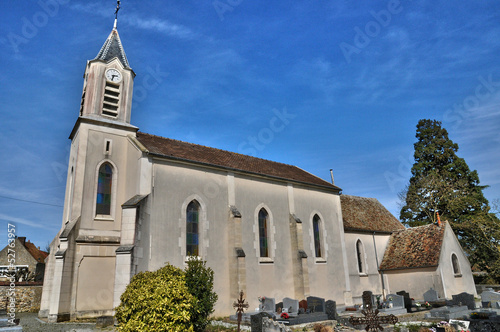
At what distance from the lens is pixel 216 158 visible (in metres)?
20.1

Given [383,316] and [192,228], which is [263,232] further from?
[383,316]

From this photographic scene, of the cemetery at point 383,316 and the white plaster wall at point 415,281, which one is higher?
the white plaster wall at point 415,281

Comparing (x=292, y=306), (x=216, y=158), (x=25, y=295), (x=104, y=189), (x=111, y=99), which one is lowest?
(x=292, y=306)

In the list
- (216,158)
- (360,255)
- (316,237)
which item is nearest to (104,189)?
(216,158)

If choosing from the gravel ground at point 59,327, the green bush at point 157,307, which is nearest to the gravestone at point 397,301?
the green bush at point 157,307

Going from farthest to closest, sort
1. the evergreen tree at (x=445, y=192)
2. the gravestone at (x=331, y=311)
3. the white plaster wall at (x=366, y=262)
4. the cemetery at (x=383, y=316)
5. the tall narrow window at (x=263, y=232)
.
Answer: the evergreen tree at (x=445, y=192)
the white plaster wall at (x=366, y=262)
the tall narrow window at (x=263, y=232)
the gravestone at (x=331, y=311)
the cemetery at (x=383, y=316)

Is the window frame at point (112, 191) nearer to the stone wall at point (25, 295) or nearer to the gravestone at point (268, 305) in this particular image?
the stone wall at point (25, 295)

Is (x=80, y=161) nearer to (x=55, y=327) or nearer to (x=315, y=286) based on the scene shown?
(x=55, y=327)

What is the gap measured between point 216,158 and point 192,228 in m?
4.85

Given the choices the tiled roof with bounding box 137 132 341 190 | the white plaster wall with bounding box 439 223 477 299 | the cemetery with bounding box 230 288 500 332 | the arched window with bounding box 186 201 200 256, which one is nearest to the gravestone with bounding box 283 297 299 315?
the cemetery with bounding box 230 288 500 332

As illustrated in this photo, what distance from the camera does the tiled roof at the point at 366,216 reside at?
1025 inches

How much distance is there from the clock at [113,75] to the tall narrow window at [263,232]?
11276 millimetres

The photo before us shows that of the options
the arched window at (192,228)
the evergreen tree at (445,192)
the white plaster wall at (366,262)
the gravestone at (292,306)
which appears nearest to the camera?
the gravestone at (292,306)

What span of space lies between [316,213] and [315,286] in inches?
188
